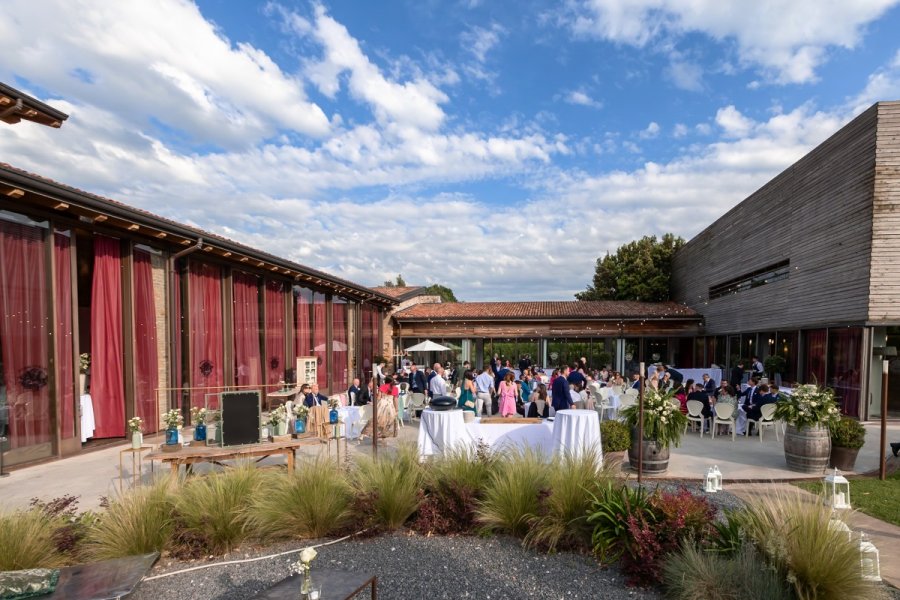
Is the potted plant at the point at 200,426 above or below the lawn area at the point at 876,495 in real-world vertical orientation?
above

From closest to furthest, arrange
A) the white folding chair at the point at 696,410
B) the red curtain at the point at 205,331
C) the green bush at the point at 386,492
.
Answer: the green bush at the point at 386,492 → the red curtain at the point at 205,331 → the white folding chair at the point at 696,410

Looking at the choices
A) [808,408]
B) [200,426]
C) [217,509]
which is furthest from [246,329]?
[808,408]

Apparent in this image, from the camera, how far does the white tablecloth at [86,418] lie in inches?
301

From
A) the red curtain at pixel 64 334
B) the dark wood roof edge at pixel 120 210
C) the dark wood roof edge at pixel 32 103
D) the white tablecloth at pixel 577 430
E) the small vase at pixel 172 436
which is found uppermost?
the dark wood roof edge at pixel 32 103

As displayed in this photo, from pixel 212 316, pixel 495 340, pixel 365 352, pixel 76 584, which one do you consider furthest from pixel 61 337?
pixel 495 340

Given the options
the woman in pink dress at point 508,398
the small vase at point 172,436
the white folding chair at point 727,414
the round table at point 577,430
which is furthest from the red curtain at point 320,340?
the white folding chair at point 727,414

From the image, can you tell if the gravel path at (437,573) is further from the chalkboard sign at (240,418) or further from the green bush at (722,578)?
the chalkboard sign at (240,418)

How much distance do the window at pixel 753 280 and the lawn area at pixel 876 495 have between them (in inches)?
406

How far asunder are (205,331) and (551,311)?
16.4 meters

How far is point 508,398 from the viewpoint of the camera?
10.3 m

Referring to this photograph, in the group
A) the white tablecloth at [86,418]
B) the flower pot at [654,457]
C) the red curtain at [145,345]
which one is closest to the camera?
the flower pot at [654,457]

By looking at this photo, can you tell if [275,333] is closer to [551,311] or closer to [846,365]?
[551,311]

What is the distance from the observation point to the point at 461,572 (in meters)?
3.89

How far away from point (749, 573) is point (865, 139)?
12888mm
